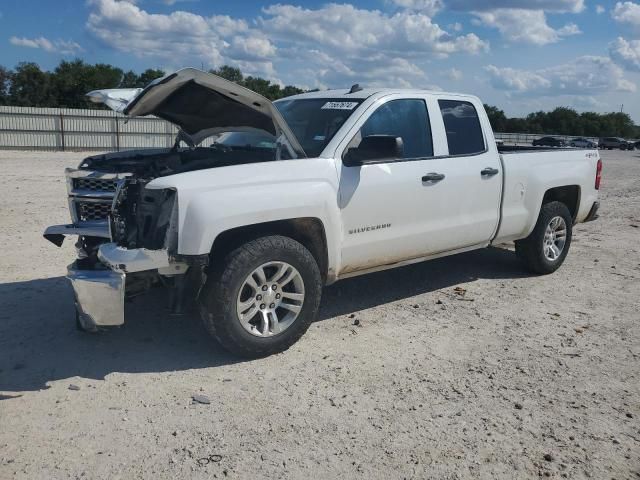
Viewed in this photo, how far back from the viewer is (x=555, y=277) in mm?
6906

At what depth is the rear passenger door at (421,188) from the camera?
15.8ft

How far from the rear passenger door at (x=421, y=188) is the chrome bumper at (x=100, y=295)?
5.76 ft

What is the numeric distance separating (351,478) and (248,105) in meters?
2.82

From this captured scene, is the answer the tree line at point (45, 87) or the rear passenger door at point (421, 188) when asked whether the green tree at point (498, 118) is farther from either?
the rear passenger door at point (421, 188)

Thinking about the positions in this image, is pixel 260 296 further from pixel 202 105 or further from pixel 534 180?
pixel 534 180

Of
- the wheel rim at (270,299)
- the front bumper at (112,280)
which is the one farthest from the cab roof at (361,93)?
the front bumper at (112,280)

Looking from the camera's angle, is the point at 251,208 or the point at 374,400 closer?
the point at 374,400

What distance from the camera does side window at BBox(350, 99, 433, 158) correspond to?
16.5 ft

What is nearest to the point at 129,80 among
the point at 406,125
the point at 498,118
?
the point at 498,118

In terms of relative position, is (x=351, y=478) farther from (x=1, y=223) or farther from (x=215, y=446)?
(x=1, y=223)

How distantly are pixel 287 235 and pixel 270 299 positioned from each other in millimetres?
517

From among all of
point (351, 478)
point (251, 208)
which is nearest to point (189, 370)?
point (251, 208)

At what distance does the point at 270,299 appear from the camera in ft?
14.4

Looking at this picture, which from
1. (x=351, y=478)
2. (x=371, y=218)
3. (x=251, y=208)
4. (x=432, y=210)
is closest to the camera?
(x=351, y=478)
